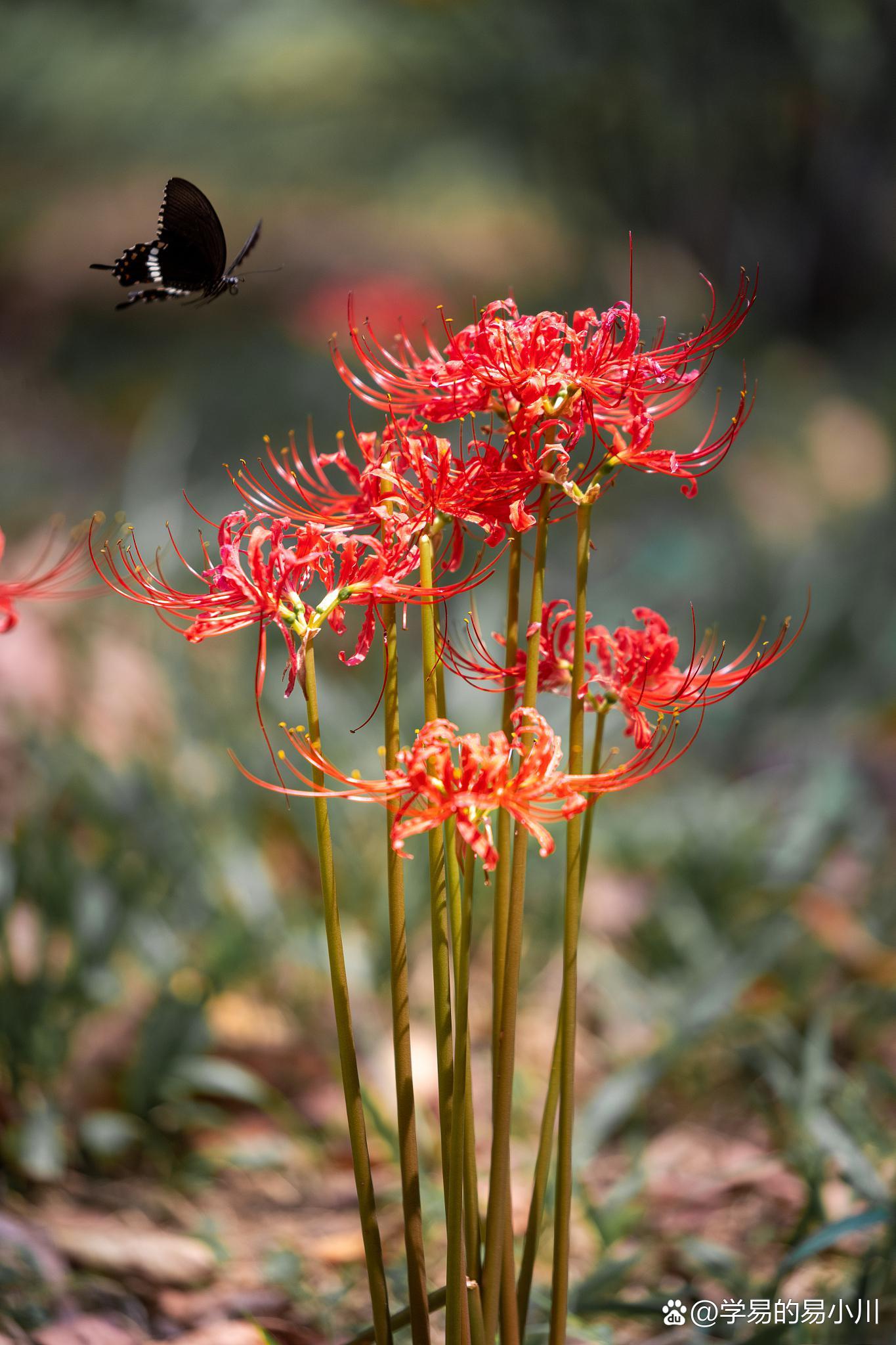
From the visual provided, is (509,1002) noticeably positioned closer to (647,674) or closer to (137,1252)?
(647,674)

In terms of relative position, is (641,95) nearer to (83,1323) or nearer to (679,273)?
(679,273)

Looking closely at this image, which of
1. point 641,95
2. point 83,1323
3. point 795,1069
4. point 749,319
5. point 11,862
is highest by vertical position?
point 641,95

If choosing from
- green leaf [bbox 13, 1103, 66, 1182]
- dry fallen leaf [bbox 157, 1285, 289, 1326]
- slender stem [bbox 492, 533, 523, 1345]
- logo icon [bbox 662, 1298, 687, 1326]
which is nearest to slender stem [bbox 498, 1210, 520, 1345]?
slender stem [bbox 492, 533, 523, 1345]

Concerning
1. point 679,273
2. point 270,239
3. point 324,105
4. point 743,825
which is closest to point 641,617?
point 743,825

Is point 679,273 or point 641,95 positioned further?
point 679,273

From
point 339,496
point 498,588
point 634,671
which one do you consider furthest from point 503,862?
point 498,588

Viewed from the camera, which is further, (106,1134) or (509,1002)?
(106,1134)

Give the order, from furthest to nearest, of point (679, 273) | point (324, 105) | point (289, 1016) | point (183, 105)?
point (324, 105), point (183, 105), point (679, 273), point (289, 1016)
